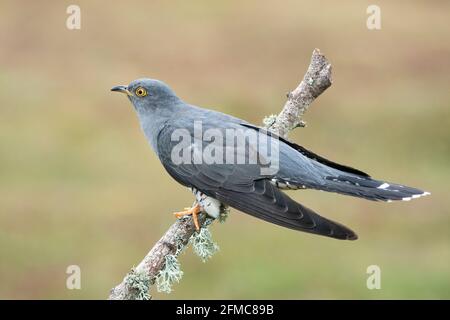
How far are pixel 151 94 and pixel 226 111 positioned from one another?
14.0 m

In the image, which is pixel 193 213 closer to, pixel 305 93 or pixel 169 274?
pixel 169 274

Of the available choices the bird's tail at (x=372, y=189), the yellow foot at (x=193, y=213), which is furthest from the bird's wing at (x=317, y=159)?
the yellow foot at (x=193, y=213)

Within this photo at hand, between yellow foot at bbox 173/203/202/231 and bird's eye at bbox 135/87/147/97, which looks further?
bird's eye at bbox 135/87/147/97

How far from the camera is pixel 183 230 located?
7207mm

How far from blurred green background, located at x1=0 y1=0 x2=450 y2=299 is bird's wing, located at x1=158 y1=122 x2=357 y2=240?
6738 mm

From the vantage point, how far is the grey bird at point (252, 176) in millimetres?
7324

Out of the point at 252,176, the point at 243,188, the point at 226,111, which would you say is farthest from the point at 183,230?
the point at 226,111

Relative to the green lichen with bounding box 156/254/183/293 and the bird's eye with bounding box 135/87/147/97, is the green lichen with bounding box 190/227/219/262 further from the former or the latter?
the bird's eye with bounding box 135/87/147/97

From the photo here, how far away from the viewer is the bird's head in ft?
27.8

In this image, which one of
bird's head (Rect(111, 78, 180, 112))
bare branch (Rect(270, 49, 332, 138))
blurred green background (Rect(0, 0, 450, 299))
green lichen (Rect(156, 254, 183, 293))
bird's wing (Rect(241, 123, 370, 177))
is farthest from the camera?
blurred green background (Rect(0, 0, 450, 299))

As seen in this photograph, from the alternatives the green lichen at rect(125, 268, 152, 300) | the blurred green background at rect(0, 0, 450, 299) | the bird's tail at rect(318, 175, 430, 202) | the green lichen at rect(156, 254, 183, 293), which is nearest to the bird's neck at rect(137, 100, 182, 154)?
the bird's tail at rect(318, 175, 430, 202)

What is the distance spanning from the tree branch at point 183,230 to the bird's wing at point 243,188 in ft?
0.97

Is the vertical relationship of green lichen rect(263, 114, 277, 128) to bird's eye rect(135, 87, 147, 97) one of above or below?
below

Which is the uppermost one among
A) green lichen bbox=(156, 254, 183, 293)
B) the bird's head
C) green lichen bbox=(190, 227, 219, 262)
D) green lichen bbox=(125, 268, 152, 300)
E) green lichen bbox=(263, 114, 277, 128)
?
the bird's head
